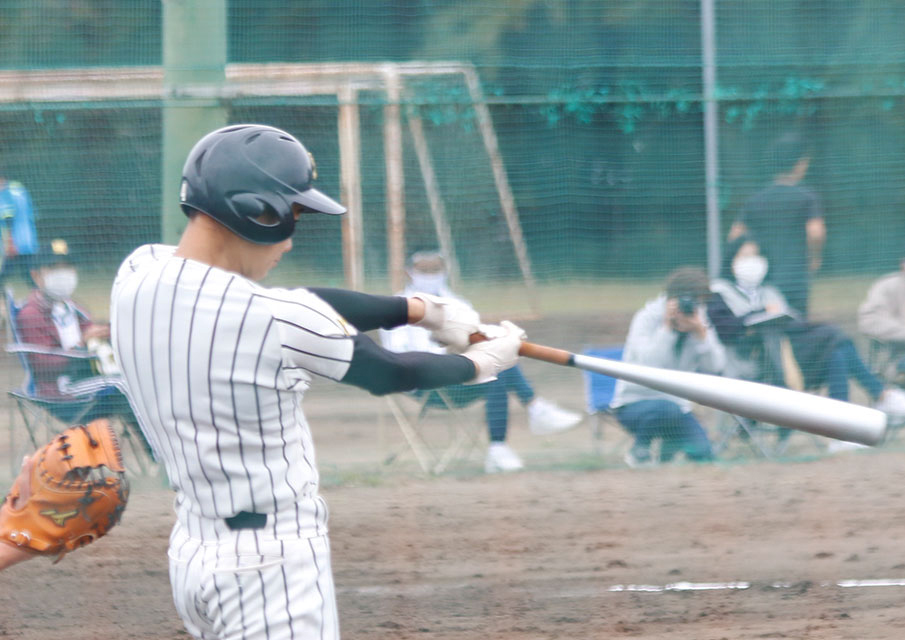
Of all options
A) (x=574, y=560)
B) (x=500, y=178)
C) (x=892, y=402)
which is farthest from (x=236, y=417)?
(x=892, y=402)

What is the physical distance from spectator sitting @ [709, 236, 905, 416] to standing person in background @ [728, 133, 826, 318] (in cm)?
6

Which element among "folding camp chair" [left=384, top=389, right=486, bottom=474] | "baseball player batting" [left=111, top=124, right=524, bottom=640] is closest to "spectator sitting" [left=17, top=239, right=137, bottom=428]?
"folding camp chair" [left=384, top=389, right=486, bottom=474]

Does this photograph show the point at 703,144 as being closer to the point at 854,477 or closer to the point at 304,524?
the point at 854,477

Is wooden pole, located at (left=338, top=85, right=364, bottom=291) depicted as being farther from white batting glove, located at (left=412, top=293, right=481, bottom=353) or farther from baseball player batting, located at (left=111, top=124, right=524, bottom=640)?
baseball player batting, located at (left=111, top=124, right=524, bottom=640)

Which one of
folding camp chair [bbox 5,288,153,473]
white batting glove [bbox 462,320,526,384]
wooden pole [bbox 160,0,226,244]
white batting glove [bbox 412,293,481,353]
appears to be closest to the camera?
white batting glove [bbox 462,320,526,384]

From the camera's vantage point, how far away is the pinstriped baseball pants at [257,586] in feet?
6.29

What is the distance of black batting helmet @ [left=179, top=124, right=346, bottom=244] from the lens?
6.33 feet

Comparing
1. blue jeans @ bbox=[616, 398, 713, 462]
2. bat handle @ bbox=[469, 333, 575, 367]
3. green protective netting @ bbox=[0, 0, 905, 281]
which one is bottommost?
blue jeans @ bbox=[616, 398, 713, 462]

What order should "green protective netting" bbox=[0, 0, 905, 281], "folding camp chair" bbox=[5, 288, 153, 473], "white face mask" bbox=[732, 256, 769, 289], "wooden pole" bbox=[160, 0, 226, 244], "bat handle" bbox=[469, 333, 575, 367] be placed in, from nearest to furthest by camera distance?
"bat handle" bbox=[469, 333, 575, 367] < "wooden pole" bbox=[160, 0, 226, 244] < "folding camp chair" bbox=[5, 288, 153, 473] < "green protective netting" bbox=[0, 0, 905, 281] < "white face mask" bbox=[732, 256, 769, 289]

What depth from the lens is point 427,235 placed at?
20.5ft

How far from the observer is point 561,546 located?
4848 millimetres

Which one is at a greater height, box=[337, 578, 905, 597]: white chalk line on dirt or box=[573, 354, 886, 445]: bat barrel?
box=[573, 354, 886, 445]: bat barrel

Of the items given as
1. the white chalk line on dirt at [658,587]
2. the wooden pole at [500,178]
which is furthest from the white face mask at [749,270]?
the white chalk line on dirt at [658,587]

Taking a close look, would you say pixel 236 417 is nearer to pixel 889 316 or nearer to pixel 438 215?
pixel 438 215
